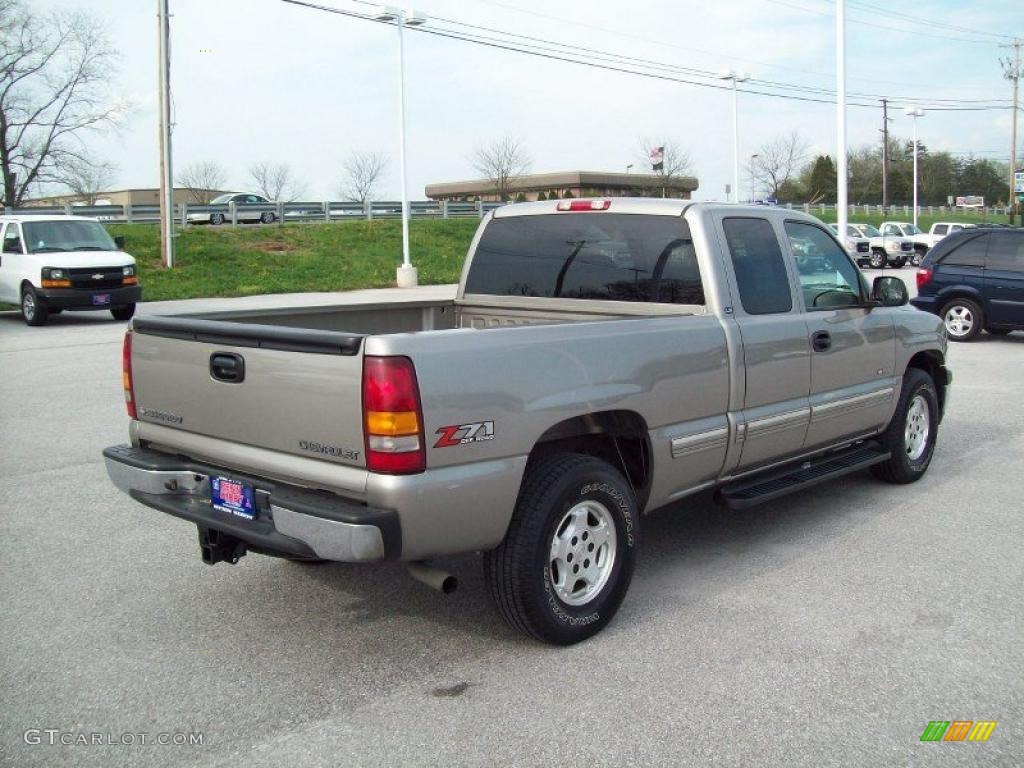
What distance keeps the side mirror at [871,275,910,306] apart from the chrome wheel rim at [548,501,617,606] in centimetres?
291

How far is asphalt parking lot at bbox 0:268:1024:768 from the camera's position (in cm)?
338

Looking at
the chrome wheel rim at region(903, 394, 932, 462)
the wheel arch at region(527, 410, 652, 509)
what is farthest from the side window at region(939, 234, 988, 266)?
the wheel arch at region(527, 410, 652, 509)

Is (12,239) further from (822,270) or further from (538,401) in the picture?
(538,401)

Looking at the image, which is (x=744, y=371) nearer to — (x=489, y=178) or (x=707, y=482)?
(x=707, y=482)

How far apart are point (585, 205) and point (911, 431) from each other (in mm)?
3085

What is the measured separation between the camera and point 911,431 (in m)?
6.90

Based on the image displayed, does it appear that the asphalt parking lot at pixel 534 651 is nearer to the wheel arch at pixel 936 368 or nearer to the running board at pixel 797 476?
the running board at pixel 797 476

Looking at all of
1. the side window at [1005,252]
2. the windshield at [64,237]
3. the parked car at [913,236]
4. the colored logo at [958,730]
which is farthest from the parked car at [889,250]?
the colored logo at [958,730]

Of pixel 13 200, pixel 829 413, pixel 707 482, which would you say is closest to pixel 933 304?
pixel 829 413

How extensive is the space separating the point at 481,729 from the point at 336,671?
0.78m

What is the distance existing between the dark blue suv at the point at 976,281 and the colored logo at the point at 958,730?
41.6ft

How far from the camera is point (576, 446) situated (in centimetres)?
456

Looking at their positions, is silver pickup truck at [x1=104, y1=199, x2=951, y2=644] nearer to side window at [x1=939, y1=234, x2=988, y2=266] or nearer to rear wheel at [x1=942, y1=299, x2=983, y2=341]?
side window at [x1=939, y1=234, x2=988, y2=266]

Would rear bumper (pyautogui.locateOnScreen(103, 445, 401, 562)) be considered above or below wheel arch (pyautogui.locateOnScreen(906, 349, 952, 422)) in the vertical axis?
below
